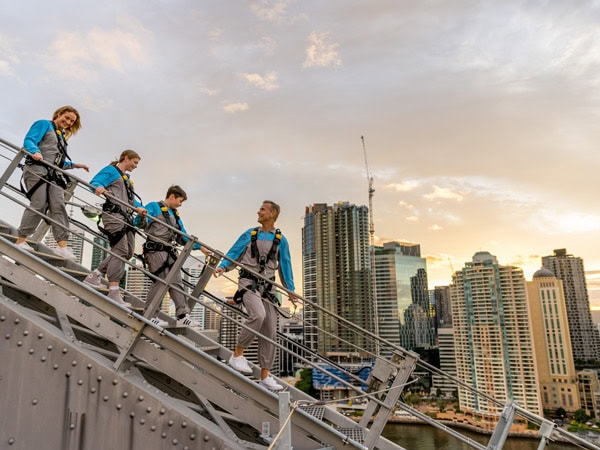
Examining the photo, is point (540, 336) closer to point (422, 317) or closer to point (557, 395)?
point (557, 395)

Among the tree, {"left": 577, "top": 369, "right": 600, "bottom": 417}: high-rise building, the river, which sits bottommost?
the river

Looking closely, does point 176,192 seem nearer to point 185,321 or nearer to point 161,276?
point 161,276

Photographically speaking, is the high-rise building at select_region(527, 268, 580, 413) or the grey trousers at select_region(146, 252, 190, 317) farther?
the high-rise building at select_region(527, 268, 580, 413)

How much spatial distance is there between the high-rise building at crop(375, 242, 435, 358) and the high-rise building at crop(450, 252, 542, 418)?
16083mm

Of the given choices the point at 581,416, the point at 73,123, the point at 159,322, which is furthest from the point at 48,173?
the point at 581,416

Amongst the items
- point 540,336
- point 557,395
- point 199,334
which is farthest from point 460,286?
point 199,334

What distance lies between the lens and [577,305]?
104125mm

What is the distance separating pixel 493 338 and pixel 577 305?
56794 millimetres

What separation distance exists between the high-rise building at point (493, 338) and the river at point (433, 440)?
5.20 m

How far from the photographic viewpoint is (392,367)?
127 inches

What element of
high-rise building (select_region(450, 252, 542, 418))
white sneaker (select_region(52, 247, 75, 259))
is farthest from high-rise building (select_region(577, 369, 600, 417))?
white sneaker (select_region(52, 247, 75, 259))

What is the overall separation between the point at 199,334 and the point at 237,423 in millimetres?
1315

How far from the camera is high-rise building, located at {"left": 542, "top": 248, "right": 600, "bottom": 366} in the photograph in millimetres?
93750

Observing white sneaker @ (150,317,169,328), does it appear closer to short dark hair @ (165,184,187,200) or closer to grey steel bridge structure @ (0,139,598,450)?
grey steel bridge structure @ (0,139,598,450)
